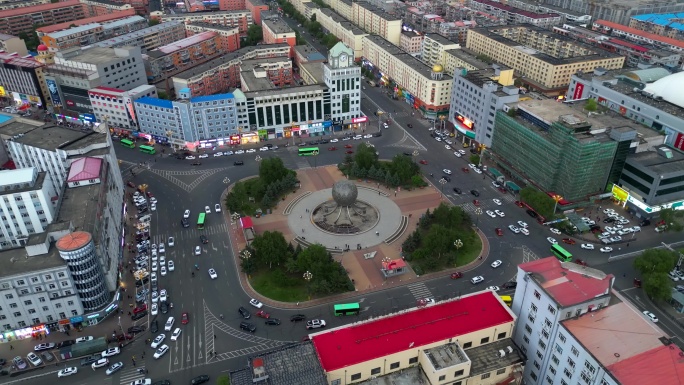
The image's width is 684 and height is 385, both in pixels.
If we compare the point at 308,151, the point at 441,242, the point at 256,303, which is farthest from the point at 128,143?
the point at 441,242

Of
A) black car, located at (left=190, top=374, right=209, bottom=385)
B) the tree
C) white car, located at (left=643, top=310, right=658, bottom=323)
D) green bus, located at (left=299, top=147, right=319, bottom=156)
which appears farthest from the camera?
green bus, located at (left=299, top=147, right=319, bottom=156)

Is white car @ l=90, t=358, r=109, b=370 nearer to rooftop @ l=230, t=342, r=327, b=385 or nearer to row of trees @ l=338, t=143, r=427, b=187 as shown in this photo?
rooftop @ l=230, t=342, r=327, b=385

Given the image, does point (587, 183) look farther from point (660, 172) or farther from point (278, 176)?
point (278, 176)

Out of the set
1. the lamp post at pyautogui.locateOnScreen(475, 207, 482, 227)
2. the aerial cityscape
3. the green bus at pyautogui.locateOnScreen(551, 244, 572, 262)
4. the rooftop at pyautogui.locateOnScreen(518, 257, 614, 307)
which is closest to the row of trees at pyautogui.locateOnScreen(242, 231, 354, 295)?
the aerial cityscape

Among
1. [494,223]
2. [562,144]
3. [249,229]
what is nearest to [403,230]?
[494,223]

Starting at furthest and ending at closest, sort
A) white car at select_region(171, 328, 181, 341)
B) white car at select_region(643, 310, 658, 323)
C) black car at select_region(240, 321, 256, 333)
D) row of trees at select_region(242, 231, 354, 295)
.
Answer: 1. row of trees at select_region(242, 231, 354, 295)
2. white car at select_region(643, 310, 658, 323)
3. black car at select_region(240, 321, 256, 333)
4. white car at select_region(171, 328, 181, 341)
